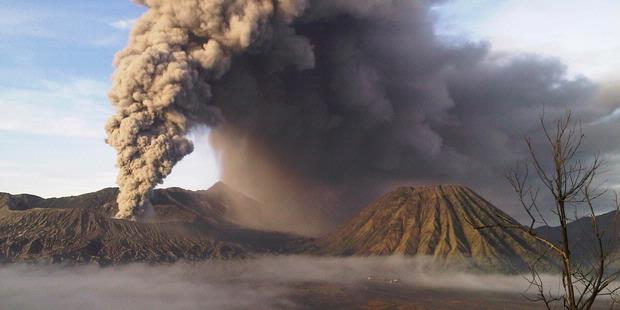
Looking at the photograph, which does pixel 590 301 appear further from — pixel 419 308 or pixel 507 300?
pixel 507 300

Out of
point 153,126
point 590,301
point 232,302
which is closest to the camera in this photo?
point 590,301

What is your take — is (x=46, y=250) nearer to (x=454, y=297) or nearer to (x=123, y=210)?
(x=123, y=210)

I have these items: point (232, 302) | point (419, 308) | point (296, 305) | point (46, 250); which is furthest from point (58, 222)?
point (419, 308)

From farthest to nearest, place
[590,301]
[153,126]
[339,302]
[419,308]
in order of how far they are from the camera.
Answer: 1. [339,302]
2. [419,308]
3. [153,126]
4. [590,301]

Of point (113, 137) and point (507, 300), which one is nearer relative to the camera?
point (113, 137)

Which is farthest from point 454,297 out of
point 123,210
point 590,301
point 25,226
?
point 590,301

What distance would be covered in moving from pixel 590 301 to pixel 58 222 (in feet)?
685

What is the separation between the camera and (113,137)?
101812 mm

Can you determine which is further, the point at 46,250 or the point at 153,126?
the point at 46,250

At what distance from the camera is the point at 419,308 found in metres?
158

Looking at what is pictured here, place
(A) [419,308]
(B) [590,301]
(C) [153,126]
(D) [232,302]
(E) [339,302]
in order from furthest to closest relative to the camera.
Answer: (D) [232,302] < (E) [339,302] < (A) [419,308] < (C) [153,126] < (B) [590,301]

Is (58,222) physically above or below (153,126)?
below

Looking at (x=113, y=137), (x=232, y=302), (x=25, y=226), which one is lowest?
(x=232, y=302)

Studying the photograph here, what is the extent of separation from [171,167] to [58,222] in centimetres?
10973
